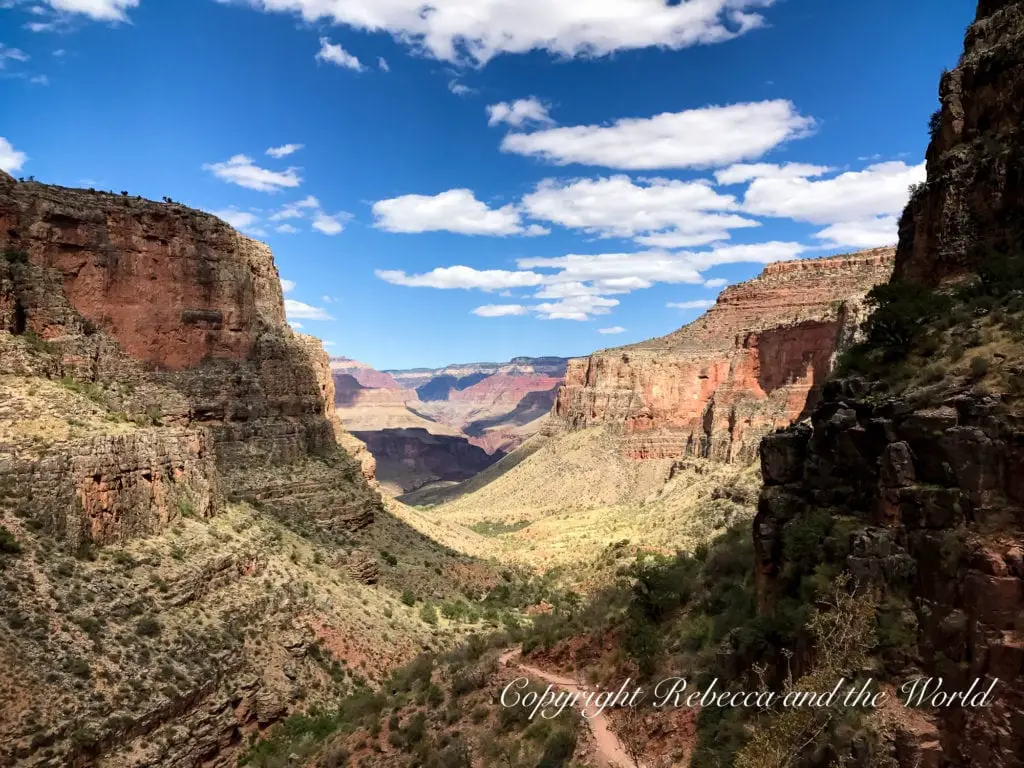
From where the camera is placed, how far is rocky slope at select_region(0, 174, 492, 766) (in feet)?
70.9

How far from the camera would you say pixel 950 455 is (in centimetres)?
1240

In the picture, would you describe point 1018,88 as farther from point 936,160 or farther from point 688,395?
point 688,395

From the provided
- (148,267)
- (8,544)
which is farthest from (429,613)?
(148,267)

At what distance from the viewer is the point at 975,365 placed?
42.9 feet

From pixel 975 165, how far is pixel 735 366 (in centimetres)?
5825

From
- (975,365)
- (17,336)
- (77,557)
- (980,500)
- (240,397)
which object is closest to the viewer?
(980,500)

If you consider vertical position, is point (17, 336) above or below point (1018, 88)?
below

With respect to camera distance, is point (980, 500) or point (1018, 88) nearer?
point (980, 500)

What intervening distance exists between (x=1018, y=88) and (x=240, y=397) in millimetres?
37296

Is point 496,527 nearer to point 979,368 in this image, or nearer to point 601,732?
point 601,732

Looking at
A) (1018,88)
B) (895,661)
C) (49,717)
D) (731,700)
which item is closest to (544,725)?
(731,700)

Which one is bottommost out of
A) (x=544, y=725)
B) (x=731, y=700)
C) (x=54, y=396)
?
(x=544, y=725)

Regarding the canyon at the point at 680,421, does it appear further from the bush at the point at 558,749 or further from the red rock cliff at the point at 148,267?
the red rock cliff at the point at 148,267


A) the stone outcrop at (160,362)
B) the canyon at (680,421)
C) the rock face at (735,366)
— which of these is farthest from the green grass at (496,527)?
the stone outcrop at (160,362)
